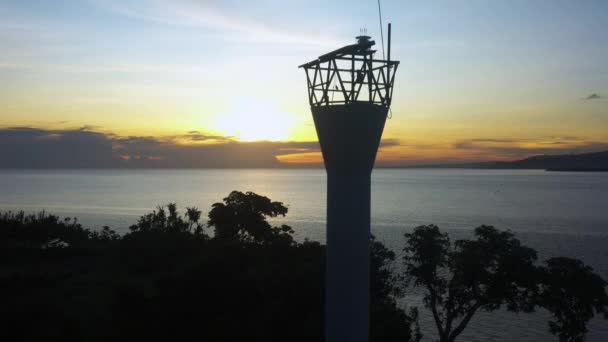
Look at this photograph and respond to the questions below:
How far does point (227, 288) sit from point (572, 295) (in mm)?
15313

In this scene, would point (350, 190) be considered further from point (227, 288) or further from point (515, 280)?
point (515, 280)

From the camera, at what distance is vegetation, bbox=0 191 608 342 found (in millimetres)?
18938

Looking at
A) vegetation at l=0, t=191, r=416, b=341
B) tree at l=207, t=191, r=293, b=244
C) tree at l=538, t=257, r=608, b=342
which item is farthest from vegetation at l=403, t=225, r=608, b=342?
tree at l=207, t=191, r=293, b=244

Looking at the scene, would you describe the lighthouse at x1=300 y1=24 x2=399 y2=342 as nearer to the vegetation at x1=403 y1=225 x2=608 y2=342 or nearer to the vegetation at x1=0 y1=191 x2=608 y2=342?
the vegetation at x1=0 y1=191 x2=608 y2=342

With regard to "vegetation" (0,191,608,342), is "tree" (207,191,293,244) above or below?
above

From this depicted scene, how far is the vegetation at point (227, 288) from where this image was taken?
18938 mm

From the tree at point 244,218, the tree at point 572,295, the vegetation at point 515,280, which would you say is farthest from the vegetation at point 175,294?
the tree at point 572,295

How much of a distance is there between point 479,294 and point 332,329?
15.4 meters

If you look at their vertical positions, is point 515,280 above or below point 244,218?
below

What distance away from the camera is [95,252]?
3441cm

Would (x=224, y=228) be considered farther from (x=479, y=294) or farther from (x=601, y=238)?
(x=601, y=238)

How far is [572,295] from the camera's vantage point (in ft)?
80.7

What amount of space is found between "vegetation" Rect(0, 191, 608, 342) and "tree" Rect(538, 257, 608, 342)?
4cm

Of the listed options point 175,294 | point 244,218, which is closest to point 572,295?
point 175,294
